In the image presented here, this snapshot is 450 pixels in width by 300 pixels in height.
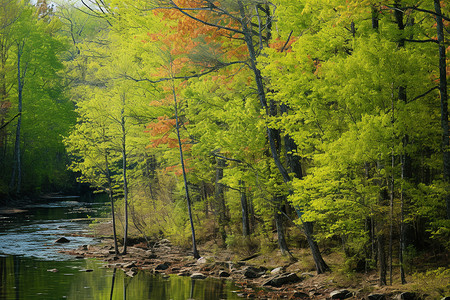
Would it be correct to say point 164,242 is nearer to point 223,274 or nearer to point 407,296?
point 223,274

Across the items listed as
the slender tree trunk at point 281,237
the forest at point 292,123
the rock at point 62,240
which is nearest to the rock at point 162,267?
the forest at point 292,123

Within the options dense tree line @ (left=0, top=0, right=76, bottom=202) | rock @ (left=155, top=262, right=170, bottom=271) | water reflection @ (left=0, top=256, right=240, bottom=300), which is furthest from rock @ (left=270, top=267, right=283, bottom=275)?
dense tree line @ (left=0, top=0, right=76, bottom=202)

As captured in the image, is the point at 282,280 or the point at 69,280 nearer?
the point at 282,280

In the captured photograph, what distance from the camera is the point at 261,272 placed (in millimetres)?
16266

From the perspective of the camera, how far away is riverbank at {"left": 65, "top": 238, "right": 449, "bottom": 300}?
12367 millimetres

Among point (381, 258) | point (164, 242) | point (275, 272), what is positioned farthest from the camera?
point (164, 242)

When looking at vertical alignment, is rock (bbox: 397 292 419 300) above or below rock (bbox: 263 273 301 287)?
above

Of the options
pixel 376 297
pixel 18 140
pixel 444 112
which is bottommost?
pixel 376 297

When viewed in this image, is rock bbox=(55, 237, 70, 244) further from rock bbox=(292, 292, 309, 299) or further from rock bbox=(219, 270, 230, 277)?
rock bbox=(292, 292, 309, 299)

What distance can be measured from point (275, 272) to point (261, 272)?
→ 1.68ft

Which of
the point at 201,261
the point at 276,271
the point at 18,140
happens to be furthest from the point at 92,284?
the point at 18,140

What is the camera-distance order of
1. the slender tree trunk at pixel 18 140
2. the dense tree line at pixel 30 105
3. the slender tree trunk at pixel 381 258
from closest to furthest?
1. the slender tree trunk at pixel 381 258
2. the dense tree line at pixel 30 105
3. the slender tree trunk at pixel 18 140

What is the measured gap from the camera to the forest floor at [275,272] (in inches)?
455

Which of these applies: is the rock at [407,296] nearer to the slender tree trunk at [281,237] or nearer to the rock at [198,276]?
the slender tree trunk at [281,237]
